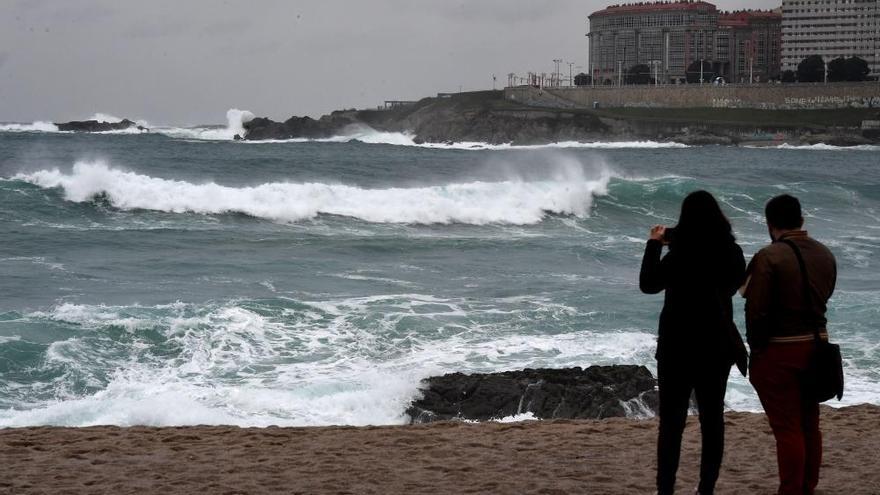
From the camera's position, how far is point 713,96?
125875 millimetres

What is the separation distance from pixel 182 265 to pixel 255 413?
31.5 feet

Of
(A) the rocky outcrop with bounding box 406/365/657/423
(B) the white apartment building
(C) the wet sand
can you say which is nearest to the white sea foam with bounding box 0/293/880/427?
(A) the rocky outcrop with bounding box 406/365/657/423

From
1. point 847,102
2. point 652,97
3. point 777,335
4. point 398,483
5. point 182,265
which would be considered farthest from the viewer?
point 652,97

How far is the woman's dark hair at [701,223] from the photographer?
4996mm

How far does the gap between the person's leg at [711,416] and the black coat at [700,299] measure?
81 millimetres

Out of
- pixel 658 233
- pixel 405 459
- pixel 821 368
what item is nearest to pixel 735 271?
pixel 658 233

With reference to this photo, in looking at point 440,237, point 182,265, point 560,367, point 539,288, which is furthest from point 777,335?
point 440,237

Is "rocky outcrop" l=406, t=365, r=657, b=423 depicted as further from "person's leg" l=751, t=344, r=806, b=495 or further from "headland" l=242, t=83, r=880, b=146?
"headland" l=242, t=83, r=880, b=146

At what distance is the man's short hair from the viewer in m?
5.15

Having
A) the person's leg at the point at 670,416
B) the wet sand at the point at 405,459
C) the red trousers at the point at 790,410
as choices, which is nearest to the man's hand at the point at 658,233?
the person's leg at the point at 670,416

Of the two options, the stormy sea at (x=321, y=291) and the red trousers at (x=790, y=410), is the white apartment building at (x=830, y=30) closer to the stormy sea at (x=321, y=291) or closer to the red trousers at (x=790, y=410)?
the stormy sea at (x=321, y=291)

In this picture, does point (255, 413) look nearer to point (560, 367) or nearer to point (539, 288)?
point (560, 367)

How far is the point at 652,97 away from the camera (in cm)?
12988

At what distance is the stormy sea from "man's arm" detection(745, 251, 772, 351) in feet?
16.6
